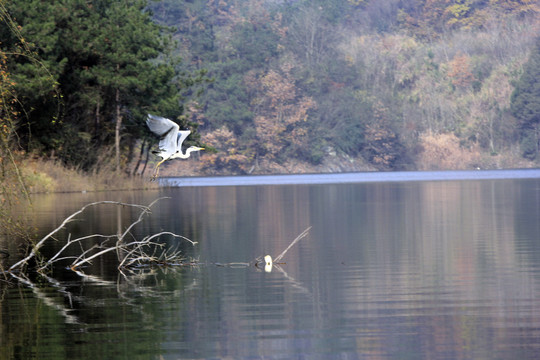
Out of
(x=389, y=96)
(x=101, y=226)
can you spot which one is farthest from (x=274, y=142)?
(x=101, y=226)

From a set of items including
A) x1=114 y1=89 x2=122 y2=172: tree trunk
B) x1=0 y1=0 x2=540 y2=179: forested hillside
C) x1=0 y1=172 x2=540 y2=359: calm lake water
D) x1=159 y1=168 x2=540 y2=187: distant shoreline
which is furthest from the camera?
x1=0 y1=0 x2=540 y2=179: forested hillside

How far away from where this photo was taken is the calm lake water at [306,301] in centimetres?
920

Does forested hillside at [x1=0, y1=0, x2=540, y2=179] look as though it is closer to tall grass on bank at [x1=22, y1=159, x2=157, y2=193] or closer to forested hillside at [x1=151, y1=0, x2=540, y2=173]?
forested hillside at [x1=151, y1=0, x2=540, y2=173]

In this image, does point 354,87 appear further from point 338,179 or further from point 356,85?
point 338,179

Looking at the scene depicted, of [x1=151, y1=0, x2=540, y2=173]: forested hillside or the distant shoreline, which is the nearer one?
the distant shoreline

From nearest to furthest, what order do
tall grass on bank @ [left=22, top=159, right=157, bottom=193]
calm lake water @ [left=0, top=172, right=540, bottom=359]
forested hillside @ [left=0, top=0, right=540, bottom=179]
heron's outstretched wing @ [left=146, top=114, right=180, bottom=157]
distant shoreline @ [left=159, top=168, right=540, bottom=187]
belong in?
1. calm lake water @ [left=0, top=172, right=540, bottom=359]
2. heron's outstretched wing @ [left=146, top=114, right=180, bottom=157]
3. tall grass on bank @ [left=22, top=159, right=157, bottom=193]
4. distant shoreline @ [left=159, top=168, right=540, bottom=187]
5. forested hillside @ [left=0, top=0, right=540, bottom=179]

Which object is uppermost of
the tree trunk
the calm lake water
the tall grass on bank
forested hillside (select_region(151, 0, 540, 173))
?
forested hillside (select_region(151, 0, 540, 173))

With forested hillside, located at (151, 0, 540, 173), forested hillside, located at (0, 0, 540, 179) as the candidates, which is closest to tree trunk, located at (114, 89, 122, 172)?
forested hillside, located at (0, 0, 540, 179)

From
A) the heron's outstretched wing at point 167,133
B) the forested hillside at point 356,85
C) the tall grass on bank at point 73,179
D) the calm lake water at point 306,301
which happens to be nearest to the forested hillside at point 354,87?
the forested hillside at point 356,85

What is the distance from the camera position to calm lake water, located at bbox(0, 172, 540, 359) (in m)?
9.20

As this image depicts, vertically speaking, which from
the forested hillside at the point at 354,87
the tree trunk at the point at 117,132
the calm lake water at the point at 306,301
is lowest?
the calm lake water at the point at 306,301

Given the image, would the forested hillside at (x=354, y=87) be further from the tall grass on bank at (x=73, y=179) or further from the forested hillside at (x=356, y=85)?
the tall grass on bank at (x=73, y=179)

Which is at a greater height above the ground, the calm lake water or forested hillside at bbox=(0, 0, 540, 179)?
forested hillside at bbox=(0, 0, 540, 179)

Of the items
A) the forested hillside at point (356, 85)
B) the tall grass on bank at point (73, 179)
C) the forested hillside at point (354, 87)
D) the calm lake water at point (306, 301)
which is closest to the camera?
the calm lake water at point (306, 301)
